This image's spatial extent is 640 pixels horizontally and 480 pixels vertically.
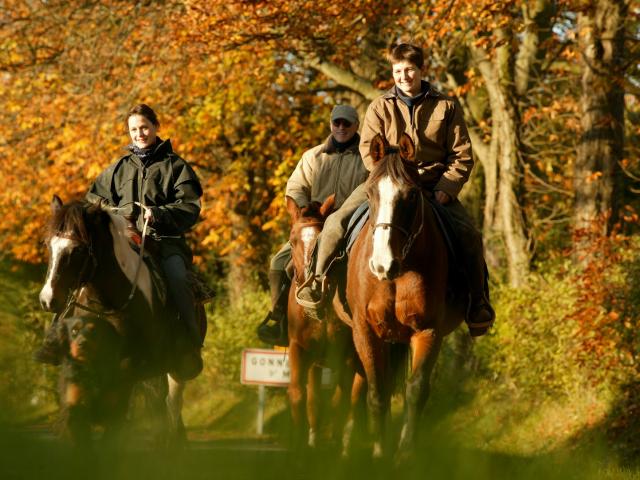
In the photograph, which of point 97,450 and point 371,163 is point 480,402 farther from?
point 97,450

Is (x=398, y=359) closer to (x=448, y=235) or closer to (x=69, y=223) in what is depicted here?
(x=448, y=235)

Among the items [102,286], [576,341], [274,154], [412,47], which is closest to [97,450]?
[102,286]

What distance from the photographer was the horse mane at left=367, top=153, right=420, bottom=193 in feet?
28.0

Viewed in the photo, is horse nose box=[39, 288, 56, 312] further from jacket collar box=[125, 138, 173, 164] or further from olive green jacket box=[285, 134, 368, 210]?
olive green jacket box=[285, 134, 368, 210]

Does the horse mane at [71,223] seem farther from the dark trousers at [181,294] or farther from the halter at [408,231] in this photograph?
the halter at [408,231]

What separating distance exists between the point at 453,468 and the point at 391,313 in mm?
5611

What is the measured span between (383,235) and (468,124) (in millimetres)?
15091

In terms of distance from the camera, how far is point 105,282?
26.9 ft

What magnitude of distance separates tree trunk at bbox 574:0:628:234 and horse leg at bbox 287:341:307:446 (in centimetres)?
762

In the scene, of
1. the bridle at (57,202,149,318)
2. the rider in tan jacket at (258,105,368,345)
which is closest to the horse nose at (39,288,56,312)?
the bridle at (57,202,149,318)

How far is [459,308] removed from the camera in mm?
9648

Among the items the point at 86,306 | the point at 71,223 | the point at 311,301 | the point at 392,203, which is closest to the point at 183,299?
the point at 311,301

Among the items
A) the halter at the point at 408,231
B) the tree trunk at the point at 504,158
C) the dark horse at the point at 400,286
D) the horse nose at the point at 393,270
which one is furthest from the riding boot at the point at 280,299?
the tree trunk at the point at 504,158

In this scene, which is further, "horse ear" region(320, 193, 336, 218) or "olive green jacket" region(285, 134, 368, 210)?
"olive green jacket" region(285, 134, 368, 210)
